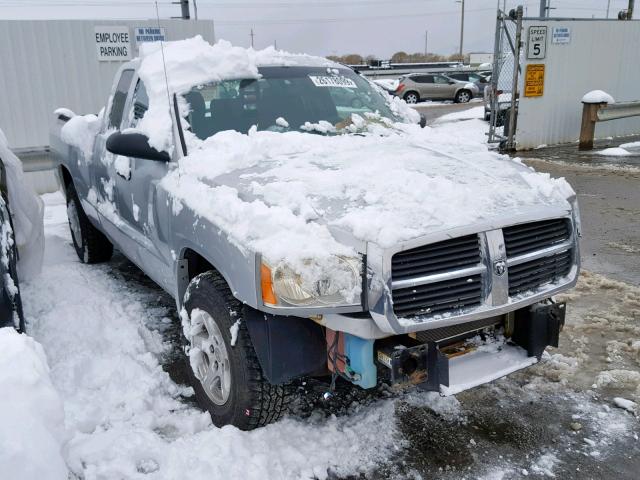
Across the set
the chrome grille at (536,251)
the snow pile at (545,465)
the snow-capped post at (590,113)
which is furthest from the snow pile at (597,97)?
the snow pile at (545,465)

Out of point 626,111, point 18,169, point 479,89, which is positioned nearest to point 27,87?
point 18,169

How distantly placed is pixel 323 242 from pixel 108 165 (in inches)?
108

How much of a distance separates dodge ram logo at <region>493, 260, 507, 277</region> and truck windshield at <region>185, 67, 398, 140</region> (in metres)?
1.67

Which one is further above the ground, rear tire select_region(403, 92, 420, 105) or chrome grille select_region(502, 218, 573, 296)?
chrome grille select_region(502, 218, 573, 296)

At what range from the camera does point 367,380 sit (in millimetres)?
2668

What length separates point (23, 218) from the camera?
499cm

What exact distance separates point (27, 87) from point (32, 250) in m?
5.15

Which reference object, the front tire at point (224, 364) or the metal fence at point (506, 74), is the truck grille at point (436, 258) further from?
the metal fence at point (506, 74)

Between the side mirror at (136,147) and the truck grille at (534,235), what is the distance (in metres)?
2.02

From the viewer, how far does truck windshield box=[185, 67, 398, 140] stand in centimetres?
386

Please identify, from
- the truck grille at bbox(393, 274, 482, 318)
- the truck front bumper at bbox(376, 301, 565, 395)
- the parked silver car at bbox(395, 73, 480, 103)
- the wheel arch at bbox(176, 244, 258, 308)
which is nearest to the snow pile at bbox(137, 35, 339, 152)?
the wheel arch at bbox(176, 244, 258, 308)

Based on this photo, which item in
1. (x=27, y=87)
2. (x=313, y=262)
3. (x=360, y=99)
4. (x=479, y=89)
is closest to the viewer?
(x=313, y=262)

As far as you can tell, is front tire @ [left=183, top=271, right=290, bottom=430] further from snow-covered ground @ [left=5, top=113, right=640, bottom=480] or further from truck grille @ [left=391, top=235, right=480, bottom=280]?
truck grille @ [left=391, top=235, right=480, bottom=280]

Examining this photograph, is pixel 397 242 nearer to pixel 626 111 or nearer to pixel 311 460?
pixel 311 460
